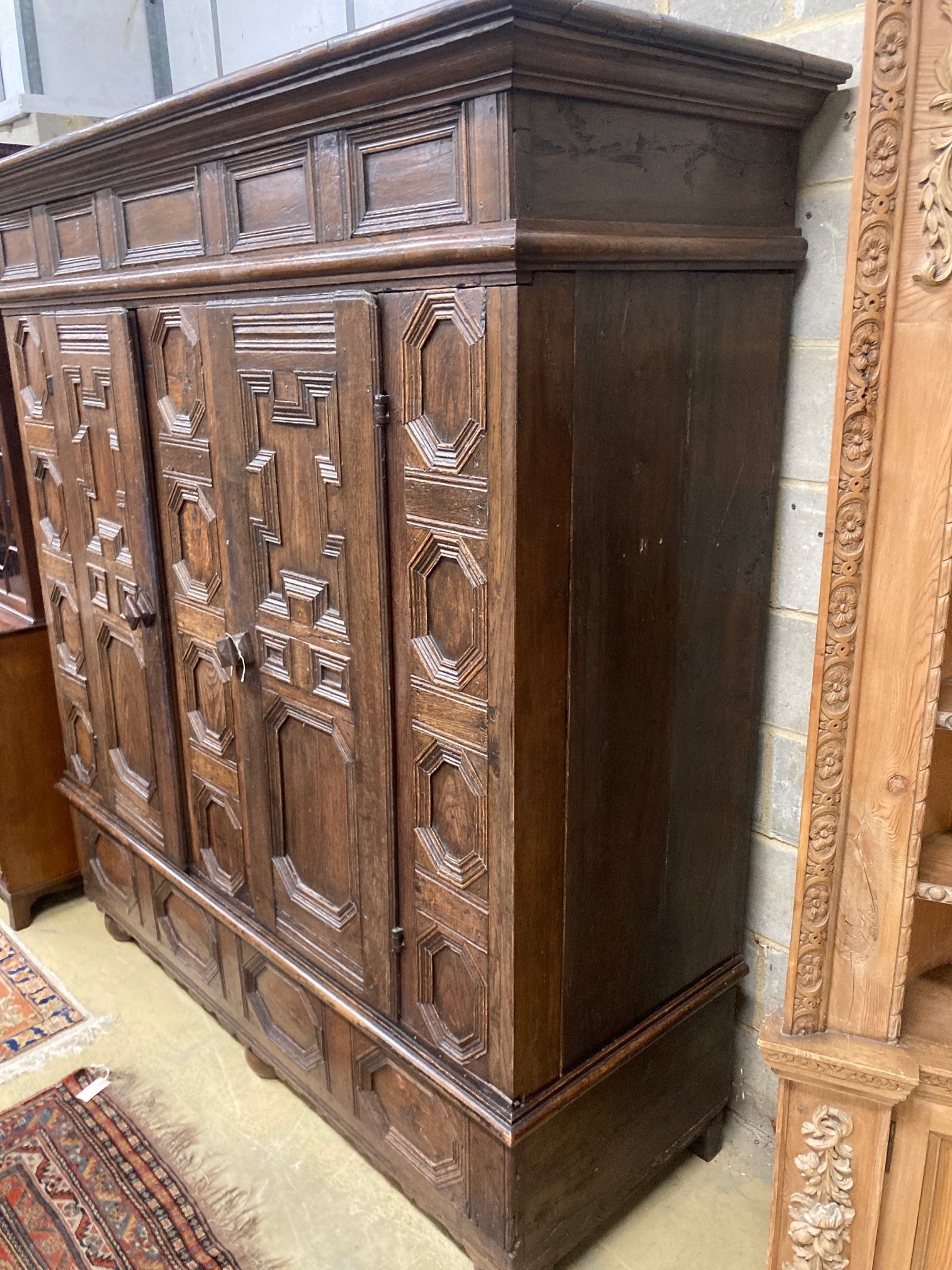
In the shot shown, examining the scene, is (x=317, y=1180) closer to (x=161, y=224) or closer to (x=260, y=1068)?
(x=260, y=1068)

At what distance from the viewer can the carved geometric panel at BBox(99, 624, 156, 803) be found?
2.16m

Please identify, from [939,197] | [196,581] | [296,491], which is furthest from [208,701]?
[939,197]

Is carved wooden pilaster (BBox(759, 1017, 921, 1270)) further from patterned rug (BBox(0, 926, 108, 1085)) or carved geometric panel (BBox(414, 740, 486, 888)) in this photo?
patterned rug (BBox(0, 926, 108, 1085))

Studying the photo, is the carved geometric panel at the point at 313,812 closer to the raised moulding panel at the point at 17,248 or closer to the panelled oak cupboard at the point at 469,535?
the panelled oak cupboard at the point at 469,535

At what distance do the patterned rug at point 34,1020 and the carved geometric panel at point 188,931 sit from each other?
10.1 inches

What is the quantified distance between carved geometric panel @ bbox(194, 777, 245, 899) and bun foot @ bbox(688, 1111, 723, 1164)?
39.7 inches

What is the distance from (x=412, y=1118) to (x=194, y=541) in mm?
1089

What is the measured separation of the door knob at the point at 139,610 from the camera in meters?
2.01

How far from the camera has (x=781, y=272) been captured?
149 cm

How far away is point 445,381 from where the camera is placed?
1.25 metres

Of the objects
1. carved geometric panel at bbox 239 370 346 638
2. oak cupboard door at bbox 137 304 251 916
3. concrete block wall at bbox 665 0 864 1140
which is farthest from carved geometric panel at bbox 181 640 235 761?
concrete block wall at bbox 665 0 864 1140

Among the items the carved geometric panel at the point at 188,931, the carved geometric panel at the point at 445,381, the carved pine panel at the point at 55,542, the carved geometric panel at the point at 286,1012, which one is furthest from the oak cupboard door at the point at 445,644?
the carved pine panel at the point at 55,542

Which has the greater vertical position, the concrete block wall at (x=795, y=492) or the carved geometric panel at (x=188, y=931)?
the concrete block wall at (x=795, y=492)

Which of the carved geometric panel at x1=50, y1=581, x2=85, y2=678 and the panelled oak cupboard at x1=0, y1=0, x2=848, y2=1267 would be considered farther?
the carved geometric panel at x1=50, y1=581, x2=85, y2=678
